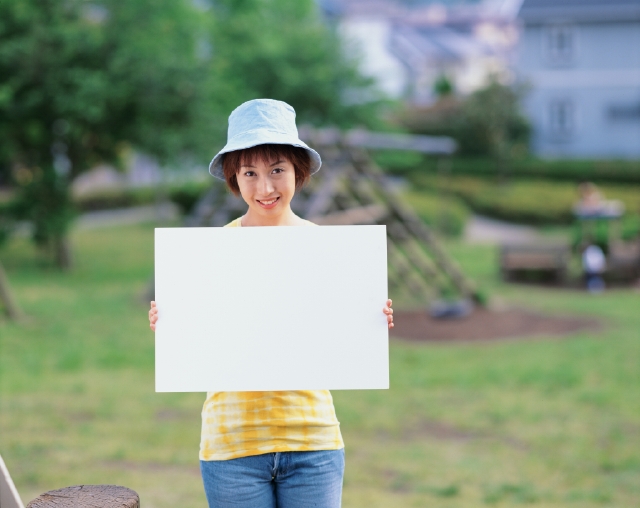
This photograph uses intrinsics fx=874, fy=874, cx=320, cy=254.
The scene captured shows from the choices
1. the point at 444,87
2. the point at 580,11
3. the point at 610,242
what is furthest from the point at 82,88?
the point at 444,87

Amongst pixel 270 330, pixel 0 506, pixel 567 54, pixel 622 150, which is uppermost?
pixel 567 54

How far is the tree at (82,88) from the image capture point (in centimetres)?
1466

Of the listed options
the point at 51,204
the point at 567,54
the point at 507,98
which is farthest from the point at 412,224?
the point at 567,54

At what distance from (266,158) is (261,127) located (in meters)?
0.09

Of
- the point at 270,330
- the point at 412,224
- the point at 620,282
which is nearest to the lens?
the point at 270,330

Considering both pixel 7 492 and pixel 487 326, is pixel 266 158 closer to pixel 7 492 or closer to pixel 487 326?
pixel 7 492

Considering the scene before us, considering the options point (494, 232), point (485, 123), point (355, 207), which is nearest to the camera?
point (355, 207)

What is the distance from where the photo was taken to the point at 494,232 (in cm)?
2395

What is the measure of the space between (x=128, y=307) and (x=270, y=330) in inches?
394

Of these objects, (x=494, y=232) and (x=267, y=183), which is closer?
(x=267, y=183)

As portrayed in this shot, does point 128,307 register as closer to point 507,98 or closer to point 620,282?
point 620,282

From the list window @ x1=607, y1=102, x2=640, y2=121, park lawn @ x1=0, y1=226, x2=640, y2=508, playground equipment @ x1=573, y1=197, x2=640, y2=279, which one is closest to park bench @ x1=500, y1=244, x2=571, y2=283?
playground equipment @ x1=573, y1=197, x2=640, y2=279

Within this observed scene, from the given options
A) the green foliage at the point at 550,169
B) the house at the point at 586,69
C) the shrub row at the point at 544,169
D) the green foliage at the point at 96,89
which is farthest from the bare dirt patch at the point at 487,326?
the house at the point at 586,69

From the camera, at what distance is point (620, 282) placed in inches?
583
